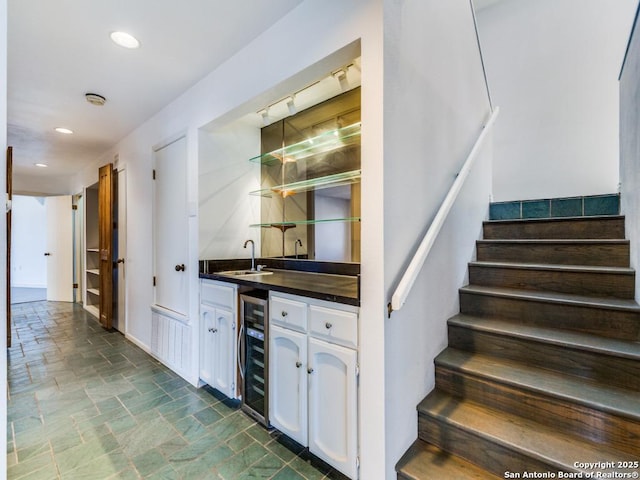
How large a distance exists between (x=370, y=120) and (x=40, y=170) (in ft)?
23.1

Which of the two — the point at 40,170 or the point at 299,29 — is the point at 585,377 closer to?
the point at 299,29

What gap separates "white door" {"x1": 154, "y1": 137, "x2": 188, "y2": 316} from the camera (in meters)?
2.68

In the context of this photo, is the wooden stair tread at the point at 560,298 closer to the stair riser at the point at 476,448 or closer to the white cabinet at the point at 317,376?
the stair riser at the point at 476,448

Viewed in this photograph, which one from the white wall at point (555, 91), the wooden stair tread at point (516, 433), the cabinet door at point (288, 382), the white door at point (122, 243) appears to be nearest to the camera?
the wooden stair tread at point (516, 433)

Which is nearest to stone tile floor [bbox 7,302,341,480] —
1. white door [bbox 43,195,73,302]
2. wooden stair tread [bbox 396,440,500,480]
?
wooden stair tread [bbox 396,440,500,480]

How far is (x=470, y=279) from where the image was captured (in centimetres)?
224

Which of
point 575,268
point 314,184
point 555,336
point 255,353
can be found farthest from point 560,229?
point 255,353

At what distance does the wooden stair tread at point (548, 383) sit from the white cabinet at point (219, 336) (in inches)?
56.2

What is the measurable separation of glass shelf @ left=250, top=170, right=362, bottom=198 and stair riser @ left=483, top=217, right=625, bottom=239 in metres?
1.35

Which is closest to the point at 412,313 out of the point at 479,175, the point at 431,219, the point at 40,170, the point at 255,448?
the point at 431,219

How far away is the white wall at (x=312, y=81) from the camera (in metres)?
1.30

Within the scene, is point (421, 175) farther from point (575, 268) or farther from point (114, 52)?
point (114, 52)

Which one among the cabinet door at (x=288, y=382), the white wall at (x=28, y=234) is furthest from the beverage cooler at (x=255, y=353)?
the white wall at (x=28, y=234)

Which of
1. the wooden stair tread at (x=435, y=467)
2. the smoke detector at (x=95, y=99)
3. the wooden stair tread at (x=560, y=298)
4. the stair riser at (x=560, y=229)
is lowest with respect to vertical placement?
the wooden stair tread at (x=435, y=467)
